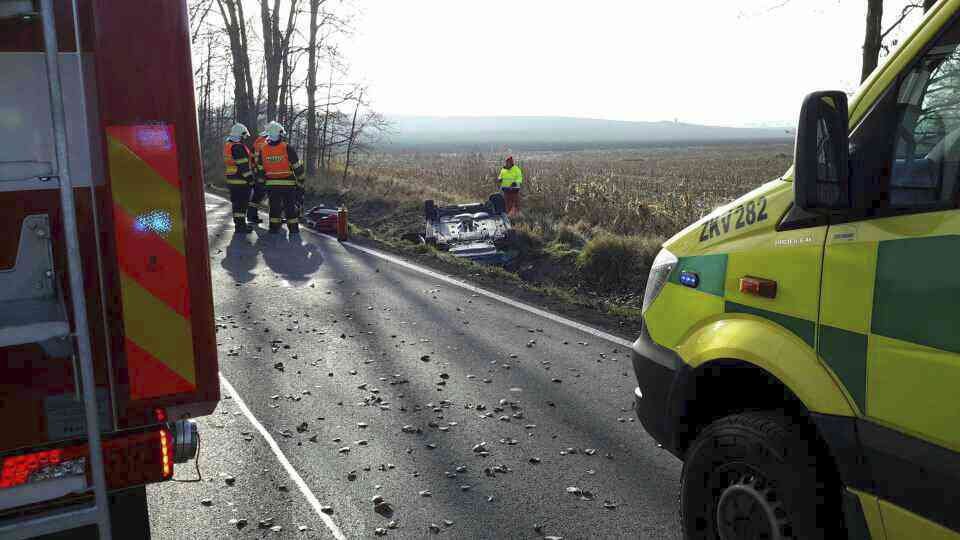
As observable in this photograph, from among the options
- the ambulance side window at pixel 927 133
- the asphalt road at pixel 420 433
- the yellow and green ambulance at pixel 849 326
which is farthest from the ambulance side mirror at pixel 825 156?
the asphalt road at pixel 420 433

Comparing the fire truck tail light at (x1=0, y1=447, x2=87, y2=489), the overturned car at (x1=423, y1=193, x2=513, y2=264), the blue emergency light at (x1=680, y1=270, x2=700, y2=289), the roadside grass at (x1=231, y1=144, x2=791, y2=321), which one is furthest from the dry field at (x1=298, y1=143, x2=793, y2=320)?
the fire truck tail light at (x1=0, y1=447, x2=87, y2=489)

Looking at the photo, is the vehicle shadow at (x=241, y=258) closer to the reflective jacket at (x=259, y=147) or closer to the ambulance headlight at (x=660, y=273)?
the reflective jacket at (x=259, y=147)

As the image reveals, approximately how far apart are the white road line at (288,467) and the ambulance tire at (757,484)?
1.84 metres

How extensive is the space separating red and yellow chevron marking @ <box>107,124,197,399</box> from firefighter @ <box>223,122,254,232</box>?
12.3 m

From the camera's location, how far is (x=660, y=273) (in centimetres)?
372

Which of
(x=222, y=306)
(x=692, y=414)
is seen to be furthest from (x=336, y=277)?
(x=692, y=414)

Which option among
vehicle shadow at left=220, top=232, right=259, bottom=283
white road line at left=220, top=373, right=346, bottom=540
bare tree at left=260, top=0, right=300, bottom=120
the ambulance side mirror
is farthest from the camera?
bare tree at left=260, top=0, right=300, bottom=120

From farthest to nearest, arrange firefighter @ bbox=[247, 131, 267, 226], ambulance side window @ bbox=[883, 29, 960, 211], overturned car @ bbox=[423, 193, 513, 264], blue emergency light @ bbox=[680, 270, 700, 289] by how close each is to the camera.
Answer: firefighter @ bbox=[247, 131, 267, 226]
overturned car @ bbox=[423, 193, 513, 264]
blue emergency light @ bbox=[680, 270, 700, 289]
ambulance side window @ bbox=[883, 29, 960, 211]

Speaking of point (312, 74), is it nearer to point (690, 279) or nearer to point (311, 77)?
point (311, 77)

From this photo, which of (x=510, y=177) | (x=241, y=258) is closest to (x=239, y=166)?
(x=241, y=258)

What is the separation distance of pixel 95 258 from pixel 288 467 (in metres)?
2.43

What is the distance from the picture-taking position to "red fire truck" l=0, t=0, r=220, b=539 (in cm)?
250

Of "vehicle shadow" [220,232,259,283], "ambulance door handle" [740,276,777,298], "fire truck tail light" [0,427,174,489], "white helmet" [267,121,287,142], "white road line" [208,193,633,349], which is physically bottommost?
"vehicle shadow" [220,232,259,283]

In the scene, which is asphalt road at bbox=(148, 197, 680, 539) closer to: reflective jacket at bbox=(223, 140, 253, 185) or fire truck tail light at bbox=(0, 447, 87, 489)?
fire truck tail light at bbox=(0, 447, 87, 489)
